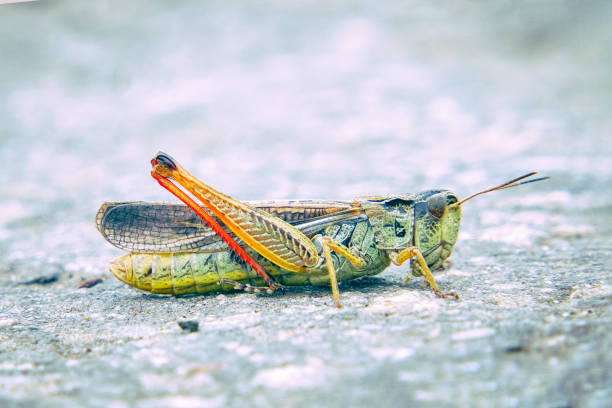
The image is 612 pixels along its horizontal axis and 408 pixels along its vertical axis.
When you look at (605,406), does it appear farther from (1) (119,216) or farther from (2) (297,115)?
(2) (297,115)

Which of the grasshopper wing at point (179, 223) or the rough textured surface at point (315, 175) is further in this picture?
the grasshopper wing at point (179, 223)

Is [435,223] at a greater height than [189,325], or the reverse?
[435,223]

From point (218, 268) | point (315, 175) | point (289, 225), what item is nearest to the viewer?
point (289, 225)

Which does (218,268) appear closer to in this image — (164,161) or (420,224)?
(164,161)

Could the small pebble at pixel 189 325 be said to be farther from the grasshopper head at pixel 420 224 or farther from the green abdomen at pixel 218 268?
the grasshopper head at pixel 420 224

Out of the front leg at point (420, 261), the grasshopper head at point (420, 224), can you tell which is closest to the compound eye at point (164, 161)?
the grasshopper head at point (420, 224)

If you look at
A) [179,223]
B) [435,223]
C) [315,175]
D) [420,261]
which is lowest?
[420,261]

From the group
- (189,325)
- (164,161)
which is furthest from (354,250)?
(164,161)
